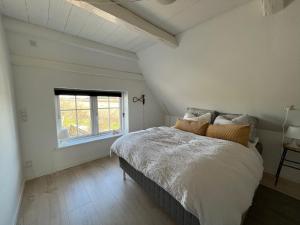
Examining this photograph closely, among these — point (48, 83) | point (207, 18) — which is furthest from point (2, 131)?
point (207, 18)

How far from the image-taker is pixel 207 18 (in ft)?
5.43

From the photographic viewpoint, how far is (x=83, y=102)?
276 centimetres

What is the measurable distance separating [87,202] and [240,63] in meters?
2.72

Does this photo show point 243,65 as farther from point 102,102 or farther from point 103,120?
point 103,120

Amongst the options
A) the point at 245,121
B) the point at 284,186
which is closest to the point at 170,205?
the point at 245,121

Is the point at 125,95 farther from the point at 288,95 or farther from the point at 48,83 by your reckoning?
the point at 288,95

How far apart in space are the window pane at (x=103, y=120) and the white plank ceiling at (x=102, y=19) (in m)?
1.50

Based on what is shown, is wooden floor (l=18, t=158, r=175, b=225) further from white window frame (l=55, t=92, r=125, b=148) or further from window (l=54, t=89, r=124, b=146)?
window (l=54, t=89, r=124, b=146)

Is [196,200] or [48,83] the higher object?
[48,83]

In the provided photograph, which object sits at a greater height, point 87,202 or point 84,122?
point 84,122

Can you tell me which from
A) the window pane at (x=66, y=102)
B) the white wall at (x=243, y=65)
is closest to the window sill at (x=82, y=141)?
the window pane at (x=66, y=102)

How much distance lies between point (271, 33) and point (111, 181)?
2800mm

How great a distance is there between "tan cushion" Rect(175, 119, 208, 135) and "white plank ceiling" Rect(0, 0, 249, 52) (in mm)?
1441

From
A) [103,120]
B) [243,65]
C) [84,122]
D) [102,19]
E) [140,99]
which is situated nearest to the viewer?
[102,19]
